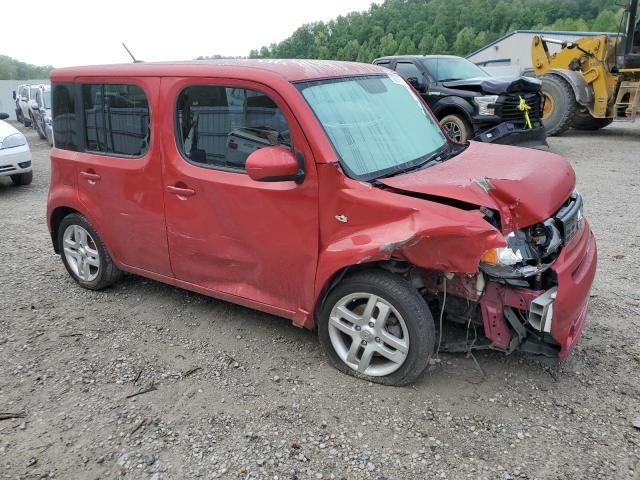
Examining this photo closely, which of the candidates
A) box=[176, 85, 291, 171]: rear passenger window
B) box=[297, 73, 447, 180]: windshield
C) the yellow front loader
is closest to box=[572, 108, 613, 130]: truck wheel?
the yellow front loader

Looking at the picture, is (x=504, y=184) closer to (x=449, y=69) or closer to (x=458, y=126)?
(x=458, y=126)

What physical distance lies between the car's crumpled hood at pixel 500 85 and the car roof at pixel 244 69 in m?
6.00

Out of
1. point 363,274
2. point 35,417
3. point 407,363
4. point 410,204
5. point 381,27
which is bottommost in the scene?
point 35,417

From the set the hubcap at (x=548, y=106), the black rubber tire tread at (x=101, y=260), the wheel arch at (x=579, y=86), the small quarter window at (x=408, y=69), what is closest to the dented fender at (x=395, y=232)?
the black rubber tire tread at (x=101, y=260)

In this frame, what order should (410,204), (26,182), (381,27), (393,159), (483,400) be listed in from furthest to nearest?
(381,27) → (26,182) → (393,159) → (483,400) → (410,204)

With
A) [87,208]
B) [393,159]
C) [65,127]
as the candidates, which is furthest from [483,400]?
[65,127]

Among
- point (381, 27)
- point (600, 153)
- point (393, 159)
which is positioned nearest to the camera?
point (393, 159)

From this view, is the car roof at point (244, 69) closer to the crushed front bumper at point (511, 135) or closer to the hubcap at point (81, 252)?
the hubcap at point (81, 252)

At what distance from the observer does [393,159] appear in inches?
128

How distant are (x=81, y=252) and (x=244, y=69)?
90.8 inches

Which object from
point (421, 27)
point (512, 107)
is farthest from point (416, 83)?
point (421, 27)

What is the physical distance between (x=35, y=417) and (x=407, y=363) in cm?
209

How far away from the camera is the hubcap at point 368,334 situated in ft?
9.79

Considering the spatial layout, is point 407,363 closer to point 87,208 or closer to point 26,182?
point 87,208
